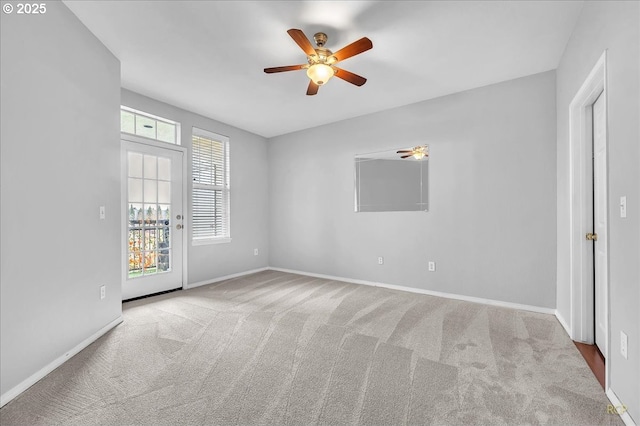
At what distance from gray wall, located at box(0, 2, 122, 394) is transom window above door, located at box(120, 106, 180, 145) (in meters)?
0.90

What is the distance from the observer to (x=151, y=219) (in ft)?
12.5

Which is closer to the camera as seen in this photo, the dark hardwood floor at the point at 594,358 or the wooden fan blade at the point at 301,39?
the dark hardwood floor at the point at 594,358

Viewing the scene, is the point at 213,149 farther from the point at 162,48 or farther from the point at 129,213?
the point at 162,48

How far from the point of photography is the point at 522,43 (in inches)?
101

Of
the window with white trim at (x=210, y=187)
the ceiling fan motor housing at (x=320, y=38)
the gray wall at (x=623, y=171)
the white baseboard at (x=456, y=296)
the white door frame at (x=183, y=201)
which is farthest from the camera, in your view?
the window with white trim at (x=210, y=187)

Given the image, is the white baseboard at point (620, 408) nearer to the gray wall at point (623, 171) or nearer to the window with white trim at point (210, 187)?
the gray wall at point (623, 171)

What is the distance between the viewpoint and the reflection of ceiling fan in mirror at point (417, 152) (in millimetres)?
3849

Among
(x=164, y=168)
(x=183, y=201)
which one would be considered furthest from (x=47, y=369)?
(x=164, y=168)

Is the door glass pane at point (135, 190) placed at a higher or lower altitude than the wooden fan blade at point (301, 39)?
lower

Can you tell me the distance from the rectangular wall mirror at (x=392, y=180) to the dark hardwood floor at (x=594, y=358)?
209cm

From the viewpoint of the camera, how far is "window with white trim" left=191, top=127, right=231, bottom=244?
4.41 metres

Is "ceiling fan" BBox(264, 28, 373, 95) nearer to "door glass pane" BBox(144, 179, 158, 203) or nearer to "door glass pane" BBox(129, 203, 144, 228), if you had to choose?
"door glass pane" BBox(144, 179, 158, 203)

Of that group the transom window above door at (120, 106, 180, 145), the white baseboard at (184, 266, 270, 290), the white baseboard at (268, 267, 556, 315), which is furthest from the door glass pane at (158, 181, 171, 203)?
the white baseboard at (268, 267, 556, 315)

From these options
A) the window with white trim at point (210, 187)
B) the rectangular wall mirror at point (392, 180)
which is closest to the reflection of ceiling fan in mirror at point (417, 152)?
the rectangular wall mirror at point (392, 180)
